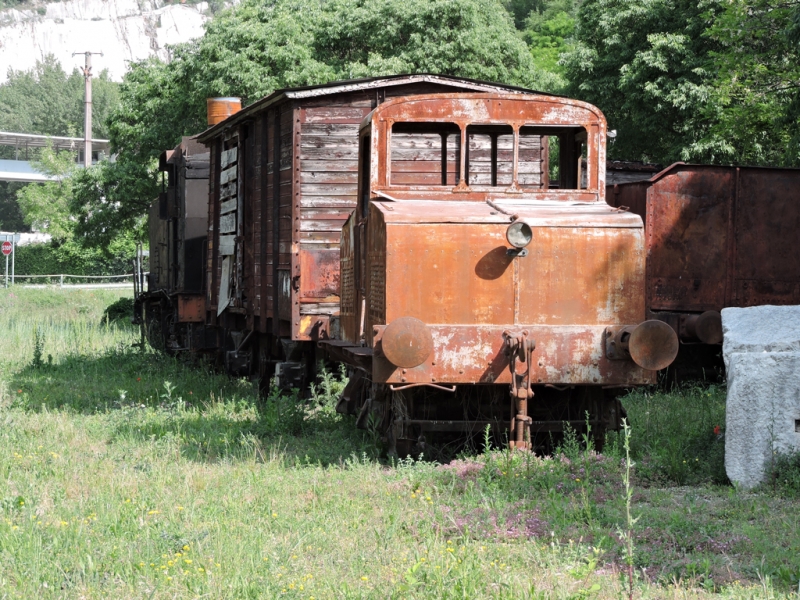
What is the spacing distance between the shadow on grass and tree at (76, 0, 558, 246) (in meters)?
14.5

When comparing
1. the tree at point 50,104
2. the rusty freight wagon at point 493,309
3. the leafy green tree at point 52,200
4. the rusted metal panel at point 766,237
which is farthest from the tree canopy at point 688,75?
the tree at point 50,104

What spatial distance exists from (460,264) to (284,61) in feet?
75.6

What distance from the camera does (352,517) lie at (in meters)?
6.07

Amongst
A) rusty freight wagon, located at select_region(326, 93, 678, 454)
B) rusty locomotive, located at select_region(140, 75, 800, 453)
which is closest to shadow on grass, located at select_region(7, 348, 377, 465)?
rusty locomotive, located at select_region(140, 75, 800, 453)

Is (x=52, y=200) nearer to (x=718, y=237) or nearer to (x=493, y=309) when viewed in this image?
(x=718, y=237)

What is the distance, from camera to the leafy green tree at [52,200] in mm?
53906

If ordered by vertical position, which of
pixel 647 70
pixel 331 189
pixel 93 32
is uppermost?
pixel 93 32

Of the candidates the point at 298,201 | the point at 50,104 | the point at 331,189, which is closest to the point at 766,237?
the point at 331,189

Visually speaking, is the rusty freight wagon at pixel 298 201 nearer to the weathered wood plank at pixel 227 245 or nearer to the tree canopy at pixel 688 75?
the weathered wood plank at pixel 227 245

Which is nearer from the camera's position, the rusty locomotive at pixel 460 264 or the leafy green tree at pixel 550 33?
the rusty locomotive at pixel 460 264

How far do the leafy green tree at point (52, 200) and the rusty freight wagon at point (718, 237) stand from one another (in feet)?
145

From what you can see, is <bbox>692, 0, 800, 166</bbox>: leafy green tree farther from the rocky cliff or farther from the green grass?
the rocky cliff

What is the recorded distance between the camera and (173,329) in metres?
18.2

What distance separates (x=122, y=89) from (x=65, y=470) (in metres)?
25.7
